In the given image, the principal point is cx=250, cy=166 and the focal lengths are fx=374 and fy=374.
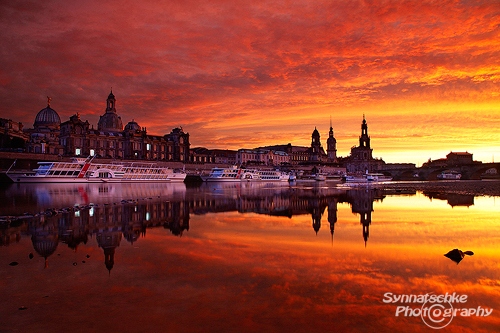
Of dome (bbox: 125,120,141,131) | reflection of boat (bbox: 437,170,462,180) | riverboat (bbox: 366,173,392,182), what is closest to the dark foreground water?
dome (bbox: 125,120,141,131)

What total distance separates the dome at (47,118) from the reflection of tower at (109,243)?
11449 cm

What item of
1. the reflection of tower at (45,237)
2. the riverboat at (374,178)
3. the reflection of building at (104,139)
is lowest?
the reflection of tower at (45,237)

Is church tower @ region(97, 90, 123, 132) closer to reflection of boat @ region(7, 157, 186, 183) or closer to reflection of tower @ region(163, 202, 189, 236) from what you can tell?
reflection of boat @ region(7, 157, 186, 183)

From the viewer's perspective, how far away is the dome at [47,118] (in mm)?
115331

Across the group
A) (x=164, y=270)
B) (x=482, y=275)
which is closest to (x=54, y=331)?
(x=164, y=270)

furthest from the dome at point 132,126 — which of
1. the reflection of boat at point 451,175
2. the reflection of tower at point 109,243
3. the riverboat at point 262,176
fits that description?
the reflection of boat at point 451,175

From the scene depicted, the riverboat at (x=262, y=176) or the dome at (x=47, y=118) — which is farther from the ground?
the dome at (x=47, y=118)

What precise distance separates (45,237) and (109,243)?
3.01 metres

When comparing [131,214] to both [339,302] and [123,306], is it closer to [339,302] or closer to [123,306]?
[123,306]

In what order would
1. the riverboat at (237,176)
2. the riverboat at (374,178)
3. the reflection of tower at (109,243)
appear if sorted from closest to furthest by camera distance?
the reflection of tower at (109,243) → the riverboat at (237,176) → the riverboat at (374,178)

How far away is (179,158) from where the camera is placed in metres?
138

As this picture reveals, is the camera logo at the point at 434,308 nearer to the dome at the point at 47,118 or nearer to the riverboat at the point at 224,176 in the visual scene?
the riverboat at the point at 224,176

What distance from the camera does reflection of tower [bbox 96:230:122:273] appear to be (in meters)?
11.5

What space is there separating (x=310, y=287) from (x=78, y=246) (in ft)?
28.5
